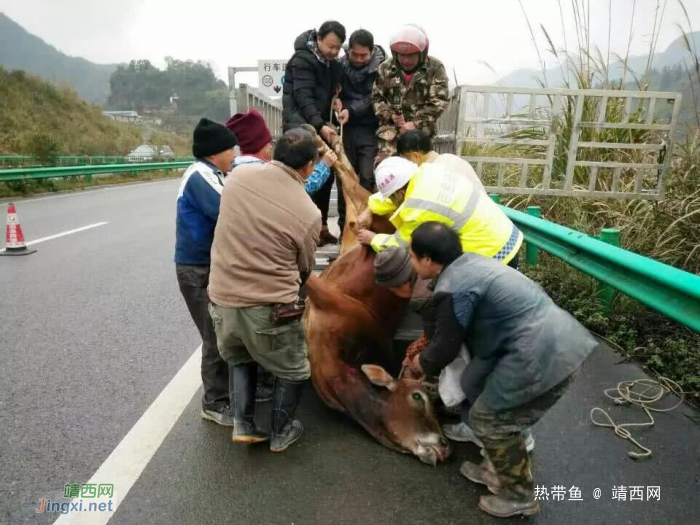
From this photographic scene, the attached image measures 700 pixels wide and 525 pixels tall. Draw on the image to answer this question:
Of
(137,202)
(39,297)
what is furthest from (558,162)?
(137,202)

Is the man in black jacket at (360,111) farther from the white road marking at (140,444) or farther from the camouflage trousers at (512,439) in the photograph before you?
the camouflage trousers at (512,439)

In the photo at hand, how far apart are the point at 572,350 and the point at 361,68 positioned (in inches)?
145

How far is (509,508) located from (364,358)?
1152 millimetres

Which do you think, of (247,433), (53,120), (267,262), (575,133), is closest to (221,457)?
(247,433)

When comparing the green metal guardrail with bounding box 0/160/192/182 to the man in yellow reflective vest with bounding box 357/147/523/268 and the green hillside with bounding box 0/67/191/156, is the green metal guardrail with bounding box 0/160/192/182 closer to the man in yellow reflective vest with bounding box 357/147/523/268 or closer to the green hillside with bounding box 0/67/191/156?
the green hillside with bounding box 0/67/191/156

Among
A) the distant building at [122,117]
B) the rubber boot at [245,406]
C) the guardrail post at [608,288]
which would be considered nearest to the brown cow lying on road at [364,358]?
the rubber boot at [245,406]

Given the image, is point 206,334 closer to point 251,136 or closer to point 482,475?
point 251,136

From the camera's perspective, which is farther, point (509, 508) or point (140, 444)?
point (140, 444)

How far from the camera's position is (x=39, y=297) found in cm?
521

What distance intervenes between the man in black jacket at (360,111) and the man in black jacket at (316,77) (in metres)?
0.13

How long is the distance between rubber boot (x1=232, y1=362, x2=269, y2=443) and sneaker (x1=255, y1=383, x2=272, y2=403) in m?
0.46

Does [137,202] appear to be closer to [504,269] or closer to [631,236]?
[631,236]

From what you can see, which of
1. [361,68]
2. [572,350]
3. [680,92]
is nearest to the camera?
[572,350]

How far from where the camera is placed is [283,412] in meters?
2.73
